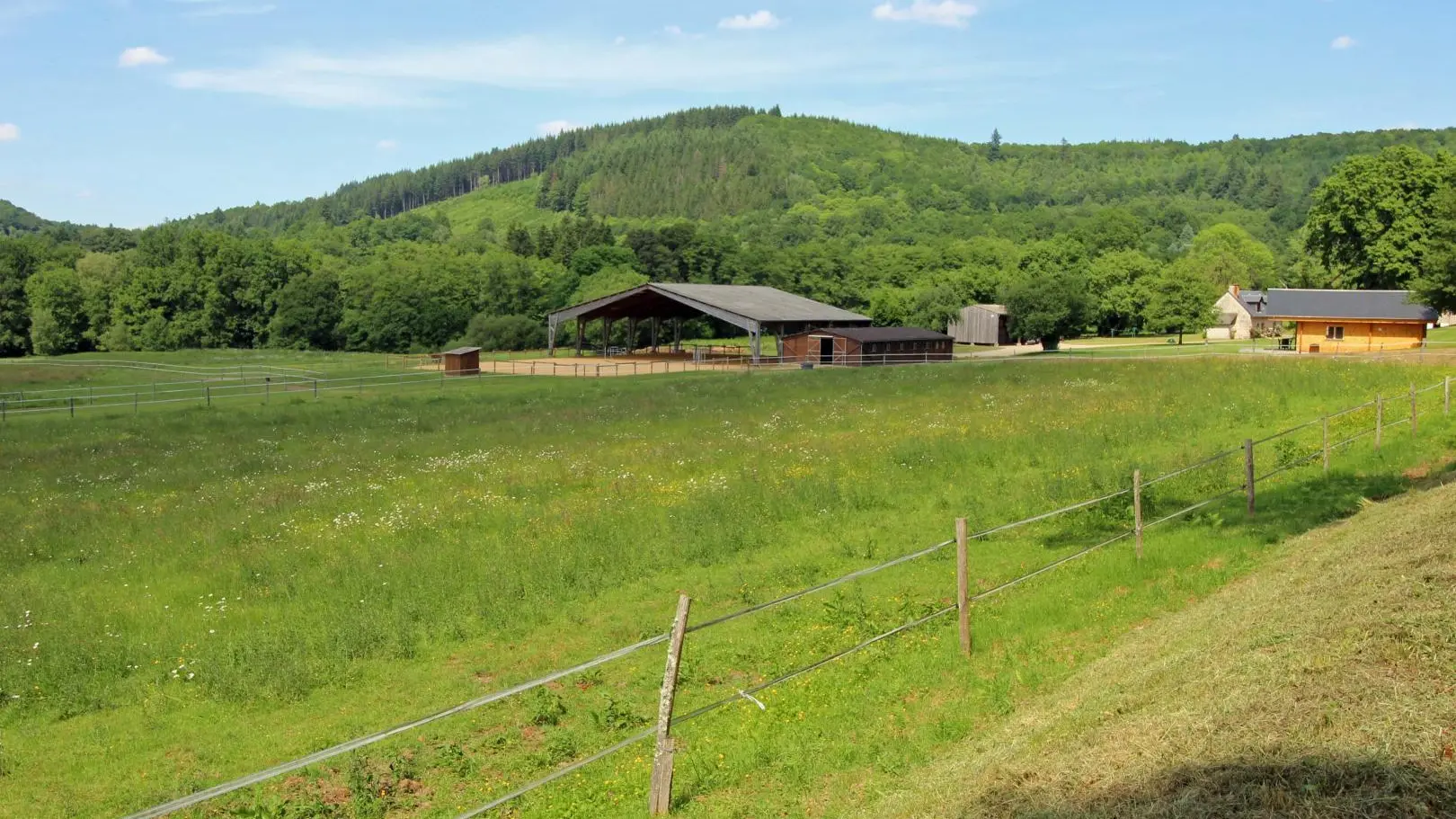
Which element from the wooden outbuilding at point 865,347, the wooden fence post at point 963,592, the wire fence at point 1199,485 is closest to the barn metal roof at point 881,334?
the wooden outbuilding at point 865,347

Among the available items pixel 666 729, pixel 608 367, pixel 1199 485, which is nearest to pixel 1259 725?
pixel 666 729

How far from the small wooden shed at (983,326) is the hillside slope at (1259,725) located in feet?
308

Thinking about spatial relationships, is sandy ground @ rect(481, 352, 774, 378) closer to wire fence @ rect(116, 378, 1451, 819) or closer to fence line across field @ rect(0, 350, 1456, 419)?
fence line across field @ rect(0, 350, 1456, 419)

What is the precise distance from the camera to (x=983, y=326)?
344ft

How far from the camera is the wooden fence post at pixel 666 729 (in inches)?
328

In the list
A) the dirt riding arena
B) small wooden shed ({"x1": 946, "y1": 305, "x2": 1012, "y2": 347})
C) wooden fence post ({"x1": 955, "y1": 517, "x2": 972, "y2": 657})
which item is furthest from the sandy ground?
wooden fence post ({"x1": 955, "y1": 517, "x2": 972, "y2": 657})

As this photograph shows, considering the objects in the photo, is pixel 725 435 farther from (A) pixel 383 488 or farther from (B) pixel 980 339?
(B) pixel 980 339

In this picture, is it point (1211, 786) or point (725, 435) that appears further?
point (725, 435)

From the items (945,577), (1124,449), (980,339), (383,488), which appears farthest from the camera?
(980,339)

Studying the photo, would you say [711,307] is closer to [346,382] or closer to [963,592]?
[346,382]

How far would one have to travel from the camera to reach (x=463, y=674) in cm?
1371

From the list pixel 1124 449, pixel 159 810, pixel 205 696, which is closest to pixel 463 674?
pixel 205 696

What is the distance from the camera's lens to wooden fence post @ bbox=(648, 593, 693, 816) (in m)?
8.34

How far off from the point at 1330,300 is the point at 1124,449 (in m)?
51.1
